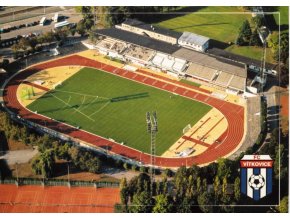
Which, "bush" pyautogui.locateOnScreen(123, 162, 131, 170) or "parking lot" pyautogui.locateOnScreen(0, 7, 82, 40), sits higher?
"parking lot" pyautogui.locateOnScreen(0, 7, 82, 40)

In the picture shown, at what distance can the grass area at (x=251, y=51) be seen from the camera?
8475 centimetres

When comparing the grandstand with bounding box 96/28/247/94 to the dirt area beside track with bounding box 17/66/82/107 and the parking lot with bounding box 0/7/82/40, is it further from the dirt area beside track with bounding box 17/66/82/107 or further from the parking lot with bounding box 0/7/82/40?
the parking lot with bounding box 0/7/82/40

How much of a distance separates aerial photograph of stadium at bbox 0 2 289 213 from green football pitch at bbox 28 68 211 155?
163 millimetres

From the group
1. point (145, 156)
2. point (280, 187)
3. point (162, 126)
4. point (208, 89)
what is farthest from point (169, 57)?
point (280, 187)

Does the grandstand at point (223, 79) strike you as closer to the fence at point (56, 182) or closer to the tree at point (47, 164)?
the fence at point (56, 182)

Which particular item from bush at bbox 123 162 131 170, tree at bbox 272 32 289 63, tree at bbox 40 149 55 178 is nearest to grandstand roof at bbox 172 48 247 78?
tree at bbox 272 32 289 63

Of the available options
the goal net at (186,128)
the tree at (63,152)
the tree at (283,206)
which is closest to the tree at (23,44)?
the tree at (63,152)

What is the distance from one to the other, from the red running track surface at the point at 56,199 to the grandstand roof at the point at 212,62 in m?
25.0

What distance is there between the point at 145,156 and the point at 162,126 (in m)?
5.92

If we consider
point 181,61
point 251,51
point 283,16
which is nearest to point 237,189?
point 181,61

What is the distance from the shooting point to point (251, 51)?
86500mm

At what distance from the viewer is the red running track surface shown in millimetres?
58562

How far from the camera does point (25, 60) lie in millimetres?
85312

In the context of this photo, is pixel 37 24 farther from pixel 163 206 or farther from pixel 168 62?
pixel 163 206
